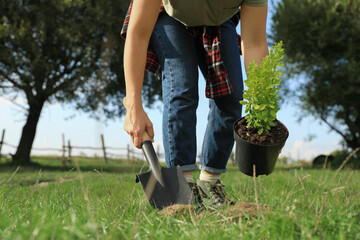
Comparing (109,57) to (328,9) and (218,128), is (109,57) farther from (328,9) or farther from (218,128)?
(218,128)

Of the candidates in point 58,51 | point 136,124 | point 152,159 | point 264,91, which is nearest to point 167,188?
point 152,159

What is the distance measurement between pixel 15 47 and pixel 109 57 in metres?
3.56

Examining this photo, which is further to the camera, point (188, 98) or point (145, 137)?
point (188, 98)

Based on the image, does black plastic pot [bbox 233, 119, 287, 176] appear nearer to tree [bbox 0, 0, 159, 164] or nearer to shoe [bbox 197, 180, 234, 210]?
shoe [bbox 197, 180, 234, 210]

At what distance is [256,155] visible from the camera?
2404 millimetres

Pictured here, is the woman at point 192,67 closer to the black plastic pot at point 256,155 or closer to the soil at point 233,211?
the black plastic pot at point 256,155

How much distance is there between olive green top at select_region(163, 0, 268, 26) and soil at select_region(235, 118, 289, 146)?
2.75ft

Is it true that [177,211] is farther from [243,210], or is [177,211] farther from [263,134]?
[263,134]

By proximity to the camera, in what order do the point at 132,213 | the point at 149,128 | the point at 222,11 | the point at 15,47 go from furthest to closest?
the point at 15,47 < the point at 222,11 < the point at 149,128 < the point at 132,213

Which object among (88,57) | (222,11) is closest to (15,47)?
(88,57)

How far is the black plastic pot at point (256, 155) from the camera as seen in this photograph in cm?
235

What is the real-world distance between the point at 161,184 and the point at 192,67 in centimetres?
92

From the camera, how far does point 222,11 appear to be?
2.64 meters

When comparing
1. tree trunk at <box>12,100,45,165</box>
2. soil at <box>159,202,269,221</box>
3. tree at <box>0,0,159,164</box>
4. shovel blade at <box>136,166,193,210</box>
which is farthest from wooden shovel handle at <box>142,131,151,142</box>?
tree trunk at <box>12,100,45,165</box>
